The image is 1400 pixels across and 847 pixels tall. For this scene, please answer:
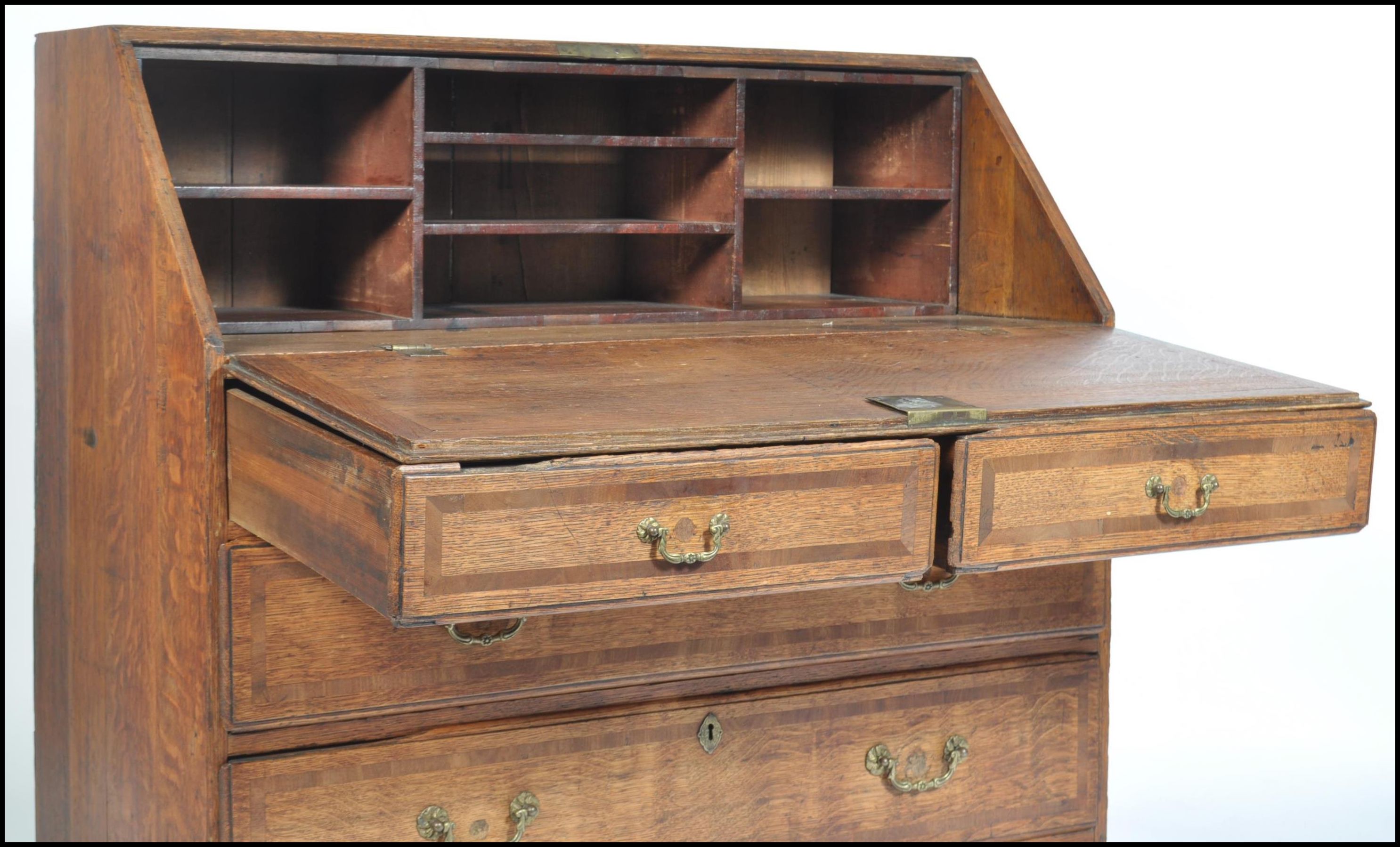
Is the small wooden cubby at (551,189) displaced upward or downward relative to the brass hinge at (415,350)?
upward

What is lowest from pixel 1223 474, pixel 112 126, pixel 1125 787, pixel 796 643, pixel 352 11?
Result: pixel 1125 787

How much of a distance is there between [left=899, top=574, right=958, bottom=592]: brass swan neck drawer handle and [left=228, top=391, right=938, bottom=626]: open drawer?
55cm

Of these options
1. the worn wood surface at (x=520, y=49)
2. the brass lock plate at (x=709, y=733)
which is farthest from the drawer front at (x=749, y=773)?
the worn wood surface at (x=520, y=49)

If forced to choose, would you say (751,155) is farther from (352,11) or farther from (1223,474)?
(1223,474)

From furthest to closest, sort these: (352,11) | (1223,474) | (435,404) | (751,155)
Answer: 1. (352,11)
2. (751,155)
3. (1223,474)
4. (435,404)

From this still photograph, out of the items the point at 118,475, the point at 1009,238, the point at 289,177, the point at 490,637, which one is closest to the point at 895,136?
the point at 1009,238

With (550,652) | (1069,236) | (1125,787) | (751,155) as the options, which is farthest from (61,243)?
(1125,787)

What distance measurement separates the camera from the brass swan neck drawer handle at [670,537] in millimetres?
2145

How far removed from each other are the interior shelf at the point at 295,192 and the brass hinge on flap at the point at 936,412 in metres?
0.91

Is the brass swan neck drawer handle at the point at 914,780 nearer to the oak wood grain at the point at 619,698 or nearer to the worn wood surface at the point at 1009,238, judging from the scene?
the oak wood grain at the point at 619,698

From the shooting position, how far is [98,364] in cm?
281

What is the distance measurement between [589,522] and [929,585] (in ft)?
2.88

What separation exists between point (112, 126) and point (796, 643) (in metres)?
1.22

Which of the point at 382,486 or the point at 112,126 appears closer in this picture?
the point at 382,486
